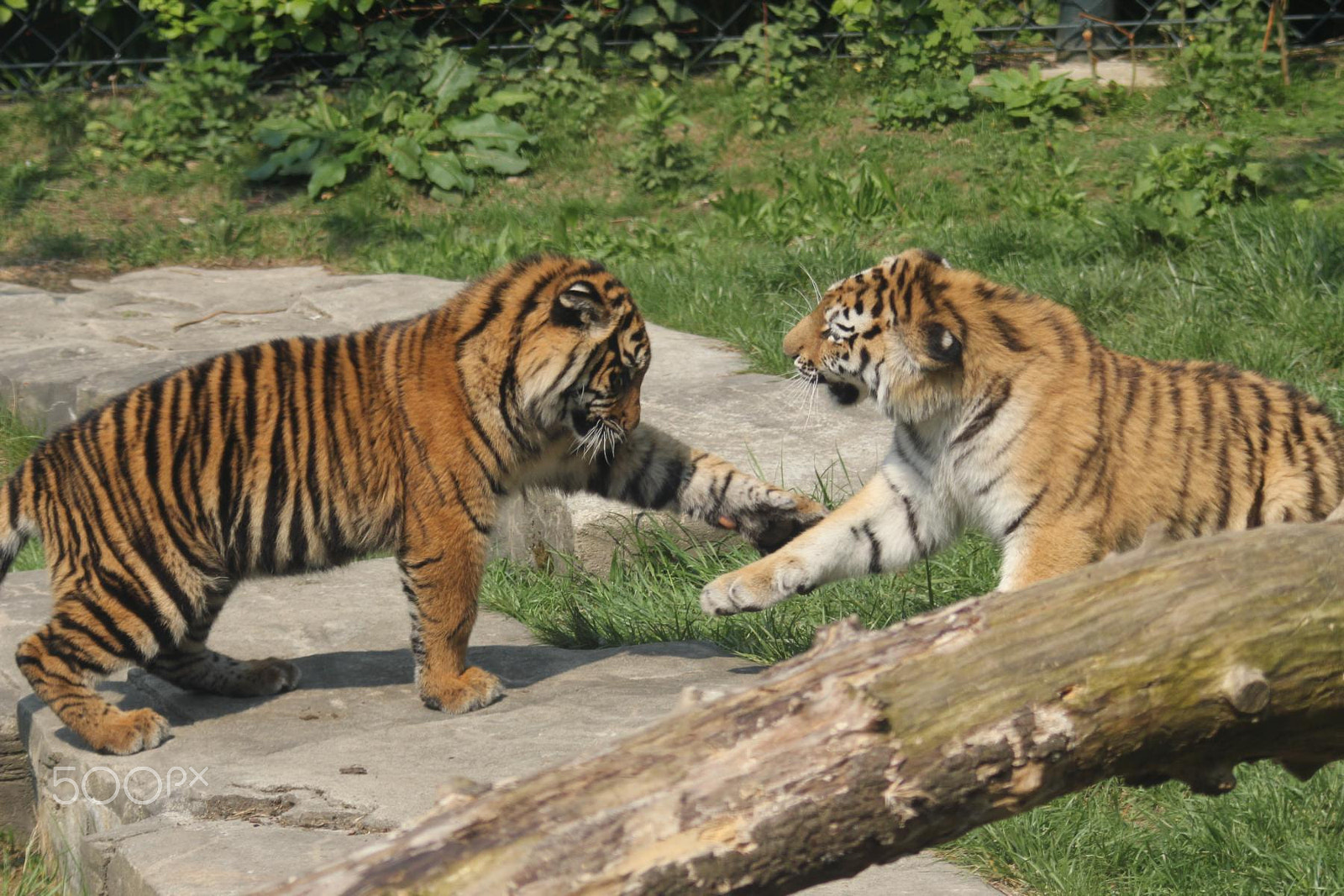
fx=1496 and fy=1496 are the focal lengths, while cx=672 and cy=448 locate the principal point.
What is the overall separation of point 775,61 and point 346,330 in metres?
3.65

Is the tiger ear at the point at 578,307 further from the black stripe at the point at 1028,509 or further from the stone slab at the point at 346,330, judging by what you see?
the black stripe at the point at 1028,509

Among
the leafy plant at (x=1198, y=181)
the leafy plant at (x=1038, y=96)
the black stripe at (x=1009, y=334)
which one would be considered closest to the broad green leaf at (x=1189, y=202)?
the leafy plant at (x=1198, y=181)

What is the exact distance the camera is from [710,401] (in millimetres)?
5676

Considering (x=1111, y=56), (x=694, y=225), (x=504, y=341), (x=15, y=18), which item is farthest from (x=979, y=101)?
(x=15, y=18)

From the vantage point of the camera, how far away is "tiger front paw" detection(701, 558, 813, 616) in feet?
12.5

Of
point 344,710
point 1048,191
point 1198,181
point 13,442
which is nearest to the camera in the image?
point 344,710

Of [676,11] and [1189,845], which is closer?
[1189,845]

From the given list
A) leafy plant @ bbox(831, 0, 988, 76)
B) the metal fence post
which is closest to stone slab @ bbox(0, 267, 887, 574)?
leafy plant @ bbox(831, 0, 988, 76)

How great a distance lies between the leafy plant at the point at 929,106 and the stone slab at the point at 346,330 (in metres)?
2.75

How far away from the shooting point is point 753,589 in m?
3.81

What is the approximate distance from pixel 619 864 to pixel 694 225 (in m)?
6.73

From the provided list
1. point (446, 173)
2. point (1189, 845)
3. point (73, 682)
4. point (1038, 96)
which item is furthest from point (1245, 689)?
point (446, 173)

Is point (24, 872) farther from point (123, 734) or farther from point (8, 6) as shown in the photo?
point (8, 6)

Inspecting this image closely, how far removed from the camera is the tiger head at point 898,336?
3.68 m
